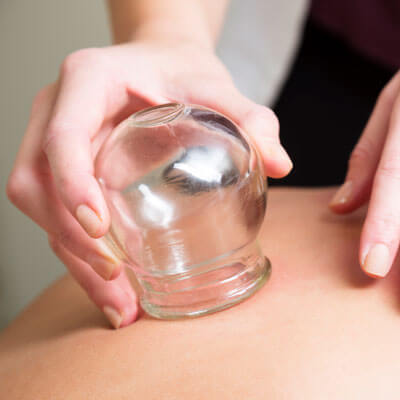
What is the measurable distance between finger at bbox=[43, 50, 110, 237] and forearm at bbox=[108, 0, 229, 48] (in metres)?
0.18

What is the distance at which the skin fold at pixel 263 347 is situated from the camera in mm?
370

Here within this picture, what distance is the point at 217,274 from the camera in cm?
48

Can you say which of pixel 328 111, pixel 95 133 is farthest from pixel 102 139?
pixel 328 111

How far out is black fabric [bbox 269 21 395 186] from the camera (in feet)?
3.21

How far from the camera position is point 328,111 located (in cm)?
100

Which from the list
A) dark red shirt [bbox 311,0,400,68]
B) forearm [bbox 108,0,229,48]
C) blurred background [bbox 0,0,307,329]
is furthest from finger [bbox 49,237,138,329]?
blurred background [bbox 0,0,307,329]

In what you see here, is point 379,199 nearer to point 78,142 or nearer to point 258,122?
point 258,122

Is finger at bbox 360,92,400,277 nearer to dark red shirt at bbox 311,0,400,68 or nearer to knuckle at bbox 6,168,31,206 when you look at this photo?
knuckle at bbox 6,168,31,206

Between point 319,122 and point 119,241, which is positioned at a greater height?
point 119,241

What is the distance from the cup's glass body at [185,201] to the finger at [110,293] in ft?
0.12

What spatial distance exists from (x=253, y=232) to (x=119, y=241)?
0.11 meters

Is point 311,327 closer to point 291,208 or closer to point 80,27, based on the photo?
point 291,208

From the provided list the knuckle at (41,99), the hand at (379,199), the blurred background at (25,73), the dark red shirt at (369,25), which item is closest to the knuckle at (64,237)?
the knuckle at (41,99)

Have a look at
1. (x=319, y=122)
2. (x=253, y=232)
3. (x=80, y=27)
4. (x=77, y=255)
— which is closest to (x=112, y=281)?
(x=77, y=255)
